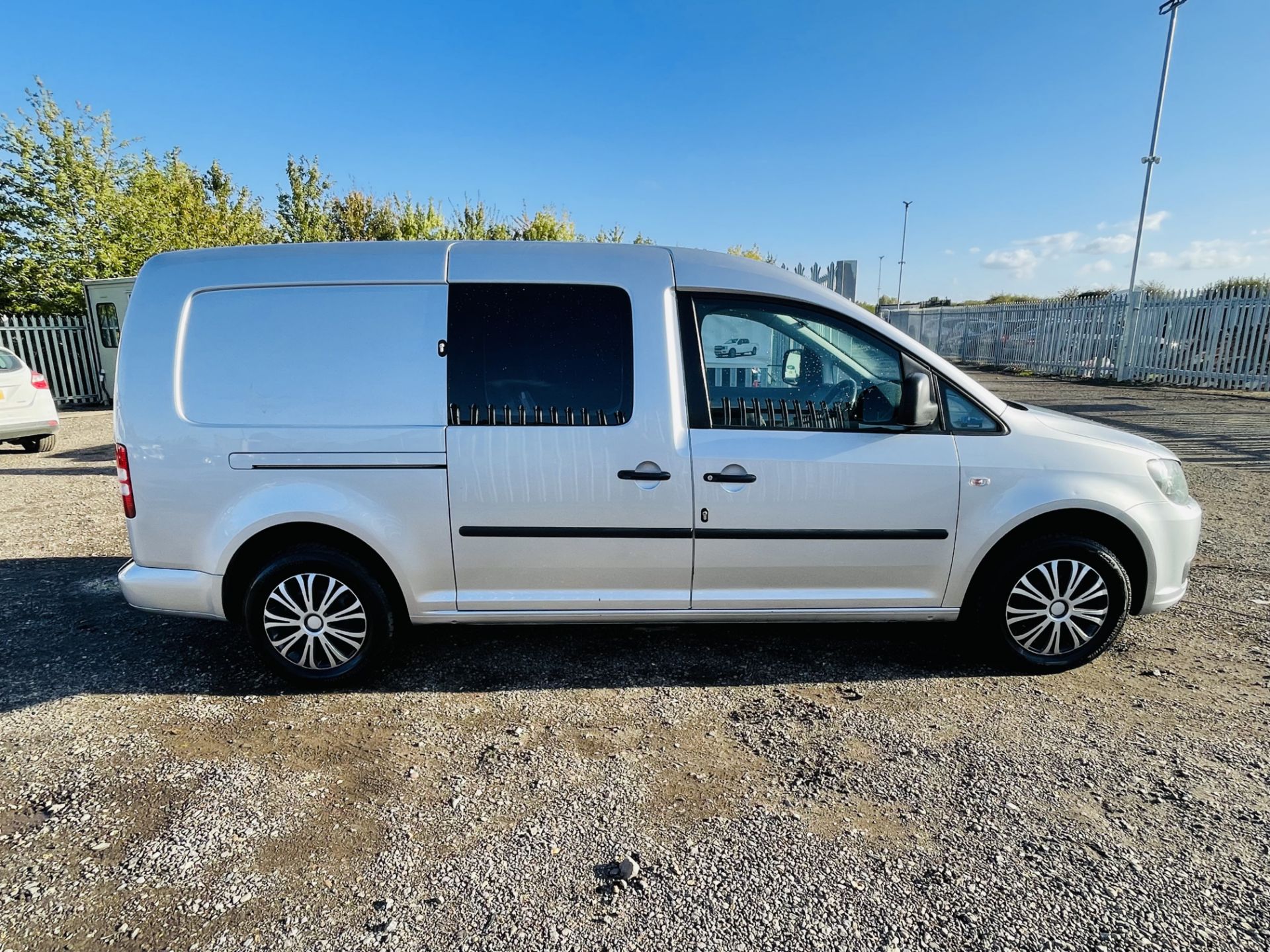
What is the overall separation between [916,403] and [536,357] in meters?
1.73

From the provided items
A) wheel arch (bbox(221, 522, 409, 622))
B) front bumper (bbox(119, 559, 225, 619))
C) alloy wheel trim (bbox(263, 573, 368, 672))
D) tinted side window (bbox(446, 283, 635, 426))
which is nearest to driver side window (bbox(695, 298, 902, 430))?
tinted side window (bbox(446, 283, 635, 426))

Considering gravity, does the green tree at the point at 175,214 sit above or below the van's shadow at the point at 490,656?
above

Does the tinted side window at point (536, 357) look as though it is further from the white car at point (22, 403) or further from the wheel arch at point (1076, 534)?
the white car at point (22, 403)

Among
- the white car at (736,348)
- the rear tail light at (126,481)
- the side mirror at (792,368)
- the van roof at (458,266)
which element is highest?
the van roof at (458,266)

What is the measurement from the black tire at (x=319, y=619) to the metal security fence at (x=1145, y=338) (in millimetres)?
13634

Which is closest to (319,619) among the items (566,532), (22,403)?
(566,532)

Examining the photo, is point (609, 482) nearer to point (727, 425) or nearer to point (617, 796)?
point (727, 425)

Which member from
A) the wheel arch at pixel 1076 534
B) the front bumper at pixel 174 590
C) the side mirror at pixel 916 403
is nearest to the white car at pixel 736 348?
the side mirror at pixel 916 403

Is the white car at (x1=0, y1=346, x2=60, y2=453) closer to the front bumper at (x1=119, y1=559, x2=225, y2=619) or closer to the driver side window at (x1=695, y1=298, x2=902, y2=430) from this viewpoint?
the front bumper at (x1=119, y1=559, x2=225, y2=619)

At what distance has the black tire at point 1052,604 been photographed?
3.37 metres

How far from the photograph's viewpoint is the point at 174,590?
11.0 feet

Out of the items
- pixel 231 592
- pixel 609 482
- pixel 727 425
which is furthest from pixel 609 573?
pixel 231 592

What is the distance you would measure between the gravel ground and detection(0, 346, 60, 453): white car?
6.68 m

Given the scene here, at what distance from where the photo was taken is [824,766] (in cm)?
281
